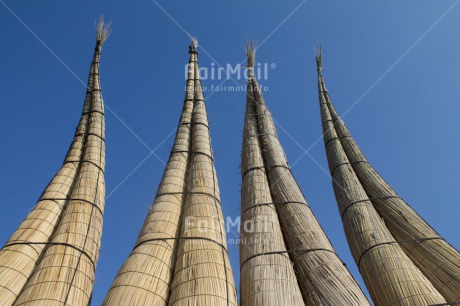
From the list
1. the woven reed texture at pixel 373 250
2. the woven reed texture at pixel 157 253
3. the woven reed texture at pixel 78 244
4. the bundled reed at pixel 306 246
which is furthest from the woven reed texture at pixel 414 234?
the woven reed texture at pixel 78 244

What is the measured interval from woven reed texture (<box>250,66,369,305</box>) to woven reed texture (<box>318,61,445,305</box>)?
0.72m

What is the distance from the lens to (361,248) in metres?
6.98

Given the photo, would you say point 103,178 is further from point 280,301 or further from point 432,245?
point 432,245

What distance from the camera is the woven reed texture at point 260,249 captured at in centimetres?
516

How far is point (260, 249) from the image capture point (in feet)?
19.4

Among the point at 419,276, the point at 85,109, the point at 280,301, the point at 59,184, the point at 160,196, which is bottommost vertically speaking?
the point at 280,301

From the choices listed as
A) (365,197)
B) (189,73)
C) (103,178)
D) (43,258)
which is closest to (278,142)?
(365,197)

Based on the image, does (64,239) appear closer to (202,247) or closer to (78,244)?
(78,244)

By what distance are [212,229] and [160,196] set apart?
1185mm

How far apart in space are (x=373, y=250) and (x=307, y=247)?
1.20 m

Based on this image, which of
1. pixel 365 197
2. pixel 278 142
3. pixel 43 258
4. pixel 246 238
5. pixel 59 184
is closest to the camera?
pixel 43 258

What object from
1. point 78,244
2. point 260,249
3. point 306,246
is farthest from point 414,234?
point 78,244

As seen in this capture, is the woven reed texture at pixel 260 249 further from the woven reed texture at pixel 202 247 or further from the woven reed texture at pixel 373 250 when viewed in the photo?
the woven reed texture at pixel 373 250

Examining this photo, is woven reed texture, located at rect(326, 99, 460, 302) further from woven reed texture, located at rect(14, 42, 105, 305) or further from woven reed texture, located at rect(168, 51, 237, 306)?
woven reed texture, located at rect(14, 42, 105, 305)
